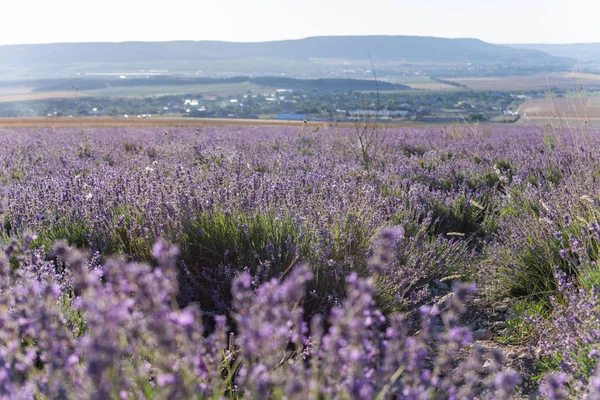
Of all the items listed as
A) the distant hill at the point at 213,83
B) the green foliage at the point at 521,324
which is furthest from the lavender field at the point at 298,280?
the distant hill at the point at 213,83

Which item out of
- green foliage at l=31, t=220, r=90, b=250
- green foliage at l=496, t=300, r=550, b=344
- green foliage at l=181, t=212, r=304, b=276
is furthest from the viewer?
green foliage at l=31, t=220, r=90, b=250

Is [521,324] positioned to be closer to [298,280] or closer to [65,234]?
[298,280]

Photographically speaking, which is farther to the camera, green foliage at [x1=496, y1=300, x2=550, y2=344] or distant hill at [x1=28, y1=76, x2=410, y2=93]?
distant hill at [x1=28, y1=76, x2=410, y2=93]

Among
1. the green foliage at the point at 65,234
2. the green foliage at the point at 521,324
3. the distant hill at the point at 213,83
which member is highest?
the distant hill at the point at 213,83

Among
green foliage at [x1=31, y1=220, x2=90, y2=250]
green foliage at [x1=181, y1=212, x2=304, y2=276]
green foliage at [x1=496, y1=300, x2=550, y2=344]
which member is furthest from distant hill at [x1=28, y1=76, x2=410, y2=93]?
green foliage at [x1=496, y1=300, x2=550, y2=344]

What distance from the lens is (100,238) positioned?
3398mm

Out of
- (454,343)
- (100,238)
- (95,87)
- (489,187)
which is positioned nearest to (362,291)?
(454,343)

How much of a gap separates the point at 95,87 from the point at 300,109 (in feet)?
303

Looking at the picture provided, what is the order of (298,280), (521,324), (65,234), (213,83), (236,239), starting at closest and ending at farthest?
(298,280) → (521,324) → (236,239) → (65,234) → (213,83)

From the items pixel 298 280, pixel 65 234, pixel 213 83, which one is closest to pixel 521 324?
pixel 298 280

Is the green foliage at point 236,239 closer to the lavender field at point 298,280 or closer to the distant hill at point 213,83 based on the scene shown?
the lavender field at point 298,280

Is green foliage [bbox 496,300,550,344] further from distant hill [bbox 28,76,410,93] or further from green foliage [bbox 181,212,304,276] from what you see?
distant hill [bbox 28,76,410,93]

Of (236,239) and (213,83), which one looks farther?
(213,83)

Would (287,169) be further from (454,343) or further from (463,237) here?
(454,343)
